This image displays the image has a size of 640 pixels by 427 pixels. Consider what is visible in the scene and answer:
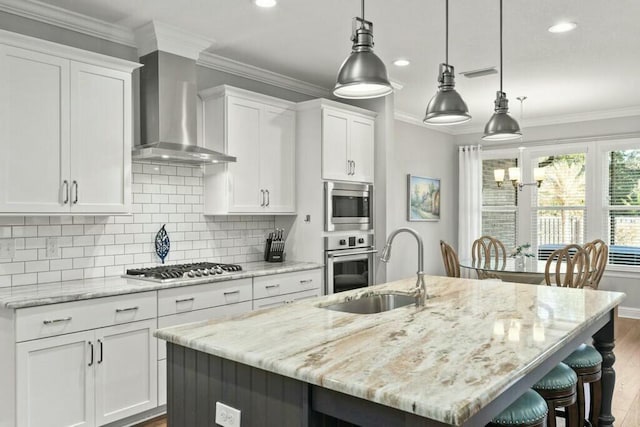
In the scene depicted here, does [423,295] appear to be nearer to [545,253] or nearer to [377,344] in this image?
[377,344]

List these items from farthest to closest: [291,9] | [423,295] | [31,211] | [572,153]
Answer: [572,153], [291,9], [31,211], [423,295]

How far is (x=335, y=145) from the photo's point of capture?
4.54 m

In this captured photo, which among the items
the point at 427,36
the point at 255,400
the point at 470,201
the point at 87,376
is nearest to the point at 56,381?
the point at 87,376

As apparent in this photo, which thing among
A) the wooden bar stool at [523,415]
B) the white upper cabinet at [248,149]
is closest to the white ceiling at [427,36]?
the white upper cabinet at [248,149]

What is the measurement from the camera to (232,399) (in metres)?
1.66

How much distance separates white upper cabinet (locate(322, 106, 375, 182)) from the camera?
14.6 ft

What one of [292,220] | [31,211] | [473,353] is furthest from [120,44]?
[473,353]

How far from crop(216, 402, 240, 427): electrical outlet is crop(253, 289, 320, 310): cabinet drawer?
188 cm

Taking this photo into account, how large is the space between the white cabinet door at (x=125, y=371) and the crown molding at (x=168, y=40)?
195 centimetres

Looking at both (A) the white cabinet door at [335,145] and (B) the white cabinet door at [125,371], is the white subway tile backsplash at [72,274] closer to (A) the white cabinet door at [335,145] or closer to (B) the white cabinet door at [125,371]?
(B) the white cabinet door at [125,371]

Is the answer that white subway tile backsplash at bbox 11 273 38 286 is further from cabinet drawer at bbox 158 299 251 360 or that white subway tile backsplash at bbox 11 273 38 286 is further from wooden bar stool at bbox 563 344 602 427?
wooden bar stool at bbox 563 344 602 427

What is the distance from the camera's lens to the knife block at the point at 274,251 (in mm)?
4422

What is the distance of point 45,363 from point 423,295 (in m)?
2.04

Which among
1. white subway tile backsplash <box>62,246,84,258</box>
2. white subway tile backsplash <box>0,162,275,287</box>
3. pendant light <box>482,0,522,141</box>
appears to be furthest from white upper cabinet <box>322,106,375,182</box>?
white subway tile backsplash <box>62,246,84,258</box>
